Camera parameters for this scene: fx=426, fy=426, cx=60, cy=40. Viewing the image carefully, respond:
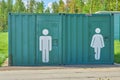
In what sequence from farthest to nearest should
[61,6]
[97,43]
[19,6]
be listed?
[19,6], [61,6], [97,43]

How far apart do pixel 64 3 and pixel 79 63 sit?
67630mm

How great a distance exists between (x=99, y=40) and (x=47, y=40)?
218cm

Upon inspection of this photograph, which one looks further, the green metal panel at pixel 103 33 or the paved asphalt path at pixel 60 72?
the green metal panel at pixel 103 33

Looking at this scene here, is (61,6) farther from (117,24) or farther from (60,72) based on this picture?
(60,72)

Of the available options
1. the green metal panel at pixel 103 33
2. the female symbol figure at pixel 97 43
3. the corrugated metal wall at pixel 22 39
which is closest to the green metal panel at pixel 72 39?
the green metal panel at pixel 103 33

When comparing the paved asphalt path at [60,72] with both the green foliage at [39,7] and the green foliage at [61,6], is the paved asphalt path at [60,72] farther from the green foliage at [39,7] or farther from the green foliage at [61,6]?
A: the green foliage at [39,7]

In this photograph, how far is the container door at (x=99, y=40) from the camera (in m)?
17.7

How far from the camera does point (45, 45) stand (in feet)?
57.5

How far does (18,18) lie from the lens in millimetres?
17203

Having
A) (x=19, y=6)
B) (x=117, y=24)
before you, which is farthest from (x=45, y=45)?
(x=19, y=6)

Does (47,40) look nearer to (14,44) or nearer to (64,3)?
(14,44)

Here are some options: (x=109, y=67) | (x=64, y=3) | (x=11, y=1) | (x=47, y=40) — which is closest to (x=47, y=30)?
(x=47, y=40)

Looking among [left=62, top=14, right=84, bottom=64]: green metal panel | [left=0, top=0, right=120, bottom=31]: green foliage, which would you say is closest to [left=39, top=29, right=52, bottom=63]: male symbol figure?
[left=62, top=14, right=84, bottom=64]: green metal panel

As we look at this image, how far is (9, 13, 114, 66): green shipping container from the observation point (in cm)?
1733
